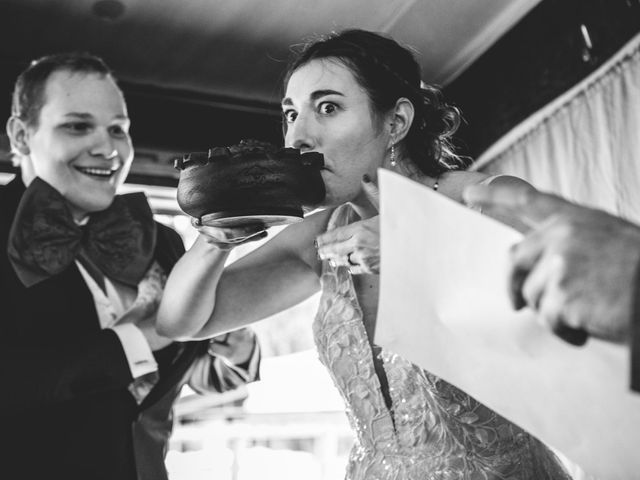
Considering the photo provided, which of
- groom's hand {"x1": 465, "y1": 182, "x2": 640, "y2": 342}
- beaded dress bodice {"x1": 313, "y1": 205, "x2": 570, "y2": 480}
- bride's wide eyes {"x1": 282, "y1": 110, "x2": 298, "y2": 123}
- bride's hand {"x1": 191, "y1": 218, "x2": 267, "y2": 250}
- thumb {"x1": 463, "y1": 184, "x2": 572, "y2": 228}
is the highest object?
bride's wide eyes {"x1": 282, "y1": 110, "x2": 298, "y2": 123}

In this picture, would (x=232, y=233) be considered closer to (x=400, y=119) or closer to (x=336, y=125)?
(x=336, y=125)

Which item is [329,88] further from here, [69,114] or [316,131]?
[69,114]

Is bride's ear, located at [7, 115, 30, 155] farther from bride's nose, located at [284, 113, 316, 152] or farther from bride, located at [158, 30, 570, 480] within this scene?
bride's nose, located at [284, 113, 316, 152]

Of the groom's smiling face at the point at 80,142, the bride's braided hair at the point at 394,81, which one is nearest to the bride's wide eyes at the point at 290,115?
the bride's braided hair at the point at 394,81

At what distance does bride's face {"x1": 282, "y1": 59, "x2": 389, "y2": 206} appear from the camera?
1432 mm

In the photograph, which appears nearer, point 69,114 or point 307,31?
point 69,114

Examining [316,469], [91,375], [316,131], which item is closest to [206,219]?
[316,131]

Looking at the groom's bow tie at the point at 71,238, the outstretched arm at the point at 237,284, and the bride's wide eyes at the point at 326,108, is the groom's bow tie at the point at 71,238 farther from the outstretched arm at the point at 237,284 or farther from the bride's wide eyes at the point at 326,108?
the bride's wide eyes at the point at 326,108

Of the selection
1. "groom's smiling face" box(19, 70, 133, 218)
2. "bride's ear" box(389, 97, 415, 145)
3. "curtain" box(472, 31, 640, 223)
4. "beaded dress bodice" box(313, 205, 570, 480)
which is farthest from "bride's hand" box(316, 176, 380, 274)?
"curtain" box(472, 31, 640, 223)

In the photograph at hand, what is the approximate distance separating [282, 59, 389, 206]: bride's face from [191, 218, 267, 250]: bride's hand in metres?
0.19

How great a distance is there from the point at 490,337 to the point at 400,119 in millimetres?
899

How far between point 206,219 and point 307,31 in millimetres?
2292

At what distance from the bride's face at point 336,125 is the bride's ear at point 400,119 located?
0.10 feet

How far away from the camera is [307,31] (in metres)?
3.32
